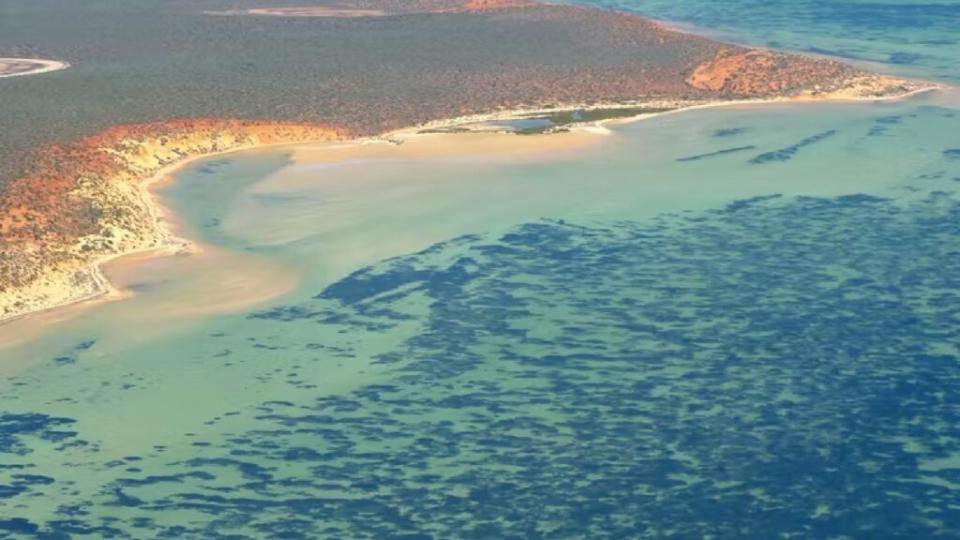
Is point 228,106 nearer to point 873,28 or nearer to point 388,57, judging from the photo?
point 388,57

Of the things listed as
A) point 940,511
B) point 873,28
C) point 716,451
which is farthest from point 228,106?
point 873,28

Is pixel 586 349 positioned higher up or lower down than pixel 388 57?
lower down

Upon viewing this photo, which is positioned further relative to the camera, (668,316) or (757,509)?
(668,316)

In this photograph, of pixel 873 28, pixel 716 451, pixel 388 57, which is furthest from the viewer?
pixel 873 28

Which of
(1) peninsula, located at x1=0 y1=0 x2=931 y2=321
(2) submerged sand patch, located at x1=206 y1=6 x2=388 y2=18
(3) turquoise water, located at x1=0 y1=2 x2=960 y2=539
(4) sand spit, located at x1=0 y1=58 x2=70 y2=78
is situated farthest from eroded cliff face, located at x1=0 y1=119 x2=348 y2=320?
(2) submerged sand patch, located at x1=206 y1=6 x2=388 y2=18

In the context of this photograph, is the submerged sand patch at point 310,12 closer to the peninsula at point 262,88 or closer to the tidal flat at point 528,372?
the peninsula at point 262,88

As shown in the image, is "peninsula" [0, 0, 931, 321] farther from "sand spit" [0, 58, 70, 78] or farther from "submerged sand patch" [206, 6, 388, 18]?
"submerged sand patch" [206, 6, 388, 18]

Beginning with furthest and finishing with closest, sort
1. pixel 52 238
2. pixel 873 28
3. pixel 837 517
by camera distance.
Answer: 1. pixel 873 28
2. pixel 52 238
3. pixel 837 517
